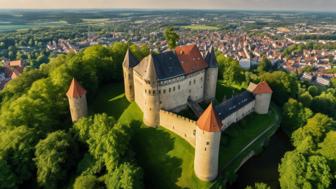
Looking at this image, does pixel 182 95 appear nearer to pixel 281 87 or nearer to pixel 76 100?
pixel 76 100

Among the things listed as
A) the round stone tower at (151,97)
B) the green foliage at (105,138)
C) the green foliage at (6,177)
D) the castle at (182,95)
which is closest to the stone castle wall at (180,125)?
the castle at (182,95)

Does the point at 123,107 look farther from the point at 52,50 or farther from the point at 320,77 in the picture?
the point at 52,50

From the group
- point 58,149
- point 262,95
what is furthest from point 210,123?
point 262,95

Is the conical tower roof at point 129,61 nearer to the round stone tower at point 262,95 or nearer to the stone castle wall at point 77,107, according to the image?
the stone castle wall at point 77,107

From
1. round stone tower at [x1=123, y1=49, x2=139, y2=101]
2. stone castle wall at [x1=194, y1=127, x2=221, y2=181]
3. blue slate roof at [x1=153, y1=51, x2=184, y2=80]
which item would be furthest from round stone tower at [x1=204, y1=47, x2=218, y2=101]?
stone castle wall at [x1=194, y1=127, x2=221, y2=181]

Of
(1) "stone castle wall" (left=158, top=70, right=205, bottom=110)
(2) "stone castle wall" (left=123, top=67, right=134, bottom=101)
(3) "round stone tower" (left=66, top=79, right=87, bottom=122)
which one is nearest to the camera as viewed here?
(3) "round stone tower" (left=66, top=79, right=87, bottom=122)

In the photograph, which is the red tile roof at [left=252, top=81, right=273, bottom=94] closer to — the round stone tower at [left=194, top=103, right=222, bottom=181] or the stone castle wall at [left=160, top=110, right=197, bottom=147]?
the stone castle wall at [left=160, top=110, right=197, bottom=147]
